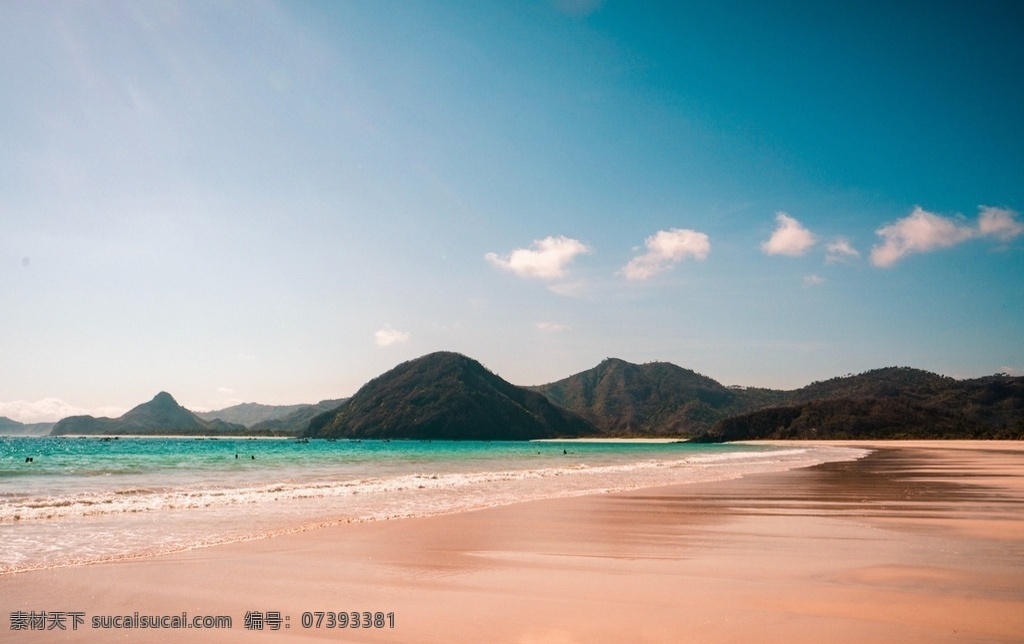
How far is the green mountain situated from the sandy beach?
116088 mm

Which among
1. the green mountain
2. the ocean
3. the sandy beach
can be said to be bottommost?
the green mountain

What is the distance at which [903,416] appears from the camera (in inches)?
5281

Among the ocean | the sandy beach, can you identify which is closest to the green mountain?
the ocean

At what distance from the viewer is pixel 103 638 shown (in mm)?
6031

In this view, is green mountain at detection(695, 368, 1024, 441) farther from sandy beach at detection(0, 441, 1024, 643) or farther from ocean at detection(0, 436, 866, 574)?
sandy beach at detection(0, 441, 1024, 643)

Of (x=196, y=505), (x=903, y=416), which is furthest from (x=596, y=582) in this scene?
(x=903, y=416)

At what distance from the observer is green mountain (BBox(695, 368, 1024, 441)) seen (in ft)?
414

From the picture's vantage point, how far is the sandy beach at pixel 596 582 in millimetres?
6051

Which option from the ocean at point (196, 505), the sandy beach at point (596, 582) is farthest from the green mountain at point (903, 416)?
the sandy beach at point (596, 582)

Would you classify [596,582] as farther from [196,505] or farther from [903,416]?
[903,416]

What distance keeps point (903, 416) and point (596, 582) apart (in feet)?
506

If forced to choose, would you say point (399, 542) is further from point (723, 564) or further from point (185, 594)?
point (723, 564)

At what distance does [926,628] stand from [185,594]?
8.56m

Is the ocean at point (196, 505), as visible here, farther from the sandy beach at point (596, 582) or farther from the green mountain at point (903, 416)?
the green mountain at point (903, 416)
